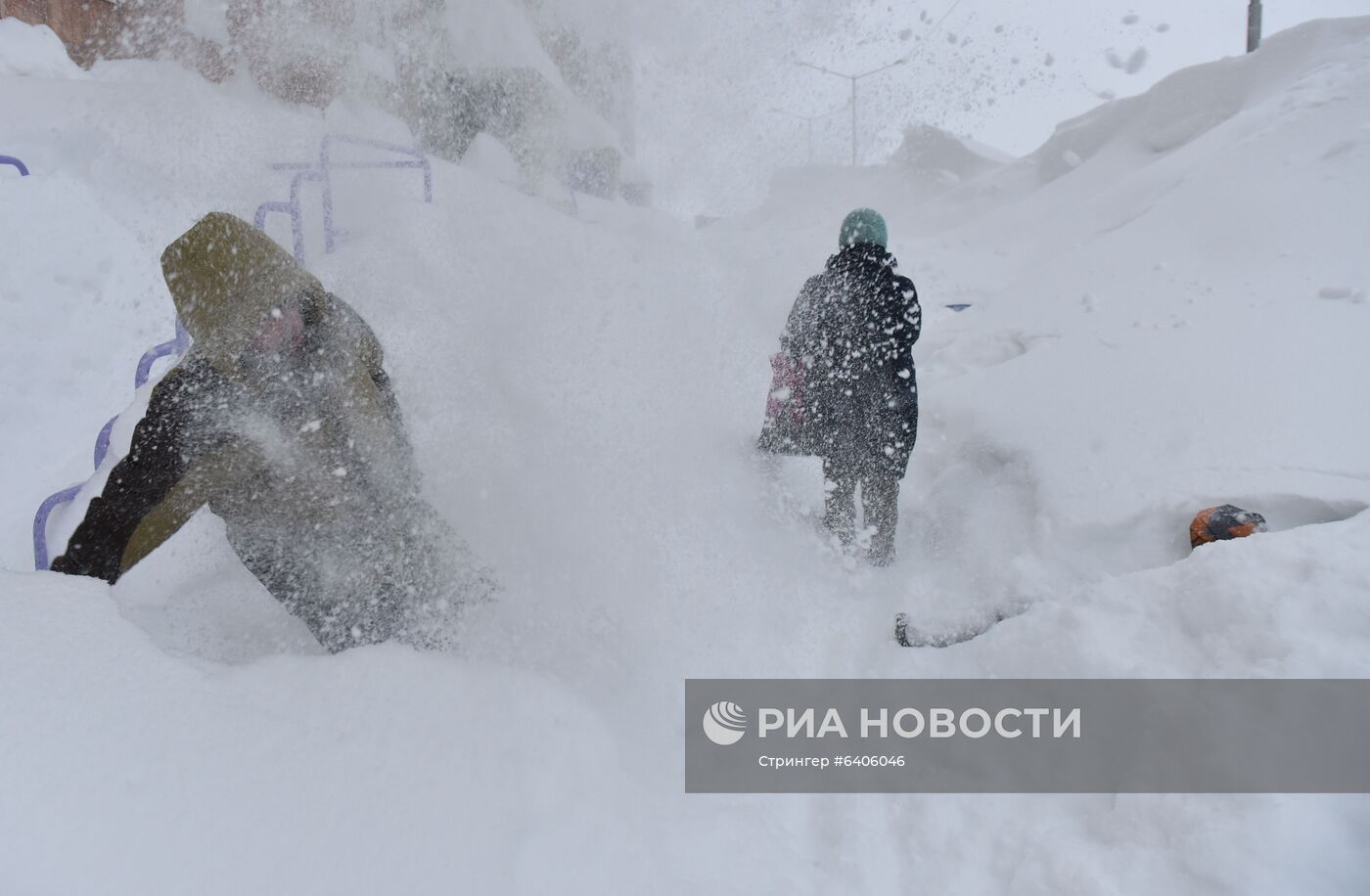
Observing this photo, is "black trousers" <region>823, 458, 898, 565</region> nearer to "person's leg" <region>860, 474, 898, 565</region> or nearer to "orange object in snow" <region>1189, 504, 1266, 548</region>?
"person's leg" <region>860, 474, 898, 565</region>

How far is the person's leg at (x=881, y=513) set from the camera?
301cm

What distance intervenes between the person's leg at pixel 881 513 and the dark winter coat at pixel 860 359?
0.04m

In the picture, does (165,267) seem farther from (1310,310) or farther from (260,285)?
(1310,310)

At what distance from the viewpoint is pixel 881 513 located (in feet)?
9.89

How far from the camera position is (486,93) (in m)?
9.03

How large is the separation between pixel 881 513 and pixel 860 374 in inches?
22.8

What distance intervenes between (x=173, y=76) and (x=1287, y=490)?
9.16 m

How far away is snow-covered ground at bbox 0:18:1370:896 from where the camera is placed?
1347 mm

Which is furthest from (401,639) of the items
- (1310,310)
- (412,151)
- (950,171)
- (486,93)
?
(950,171)

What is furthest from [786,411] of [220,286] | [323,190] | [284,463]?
[323,190]

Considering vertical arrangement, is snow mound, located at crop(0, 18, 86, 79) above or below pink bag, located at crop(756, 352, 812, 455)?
above

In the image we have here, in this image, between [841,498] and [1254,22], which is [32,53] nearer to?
[841,498]

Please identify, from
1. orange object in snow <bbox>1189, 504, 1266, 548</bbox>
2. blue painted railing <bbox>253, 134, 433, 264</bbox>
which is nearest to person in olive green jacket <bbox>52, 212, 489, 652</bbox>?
orange object in snow <bbox>1189, 504, 1266, 548</bbox>

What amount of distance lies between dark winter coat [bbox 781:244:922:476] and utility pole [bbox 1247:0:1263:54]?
10960 millimetres
